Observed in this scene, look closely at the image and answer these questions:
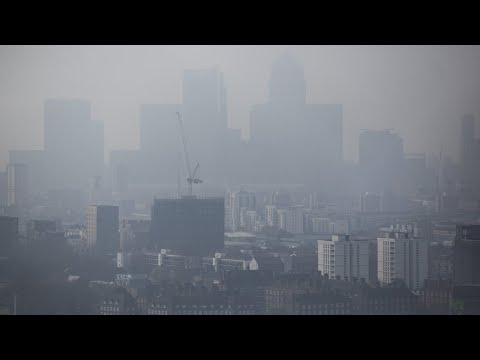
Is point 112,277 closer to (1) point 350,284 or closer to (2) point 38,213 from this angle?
(2) point 38,213

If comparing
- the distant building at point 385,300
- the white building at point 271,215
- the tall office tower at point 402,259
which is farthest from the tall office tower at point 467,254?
the white building at point 271,215

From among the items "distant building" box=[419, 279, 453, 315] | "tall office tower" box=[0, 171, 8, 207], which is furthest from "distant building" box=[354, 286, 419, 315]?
"tall office tower" box=[0, 171, 8, 207]

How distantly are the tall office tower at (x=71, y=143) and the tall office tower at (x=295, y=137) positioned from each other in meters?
2.04

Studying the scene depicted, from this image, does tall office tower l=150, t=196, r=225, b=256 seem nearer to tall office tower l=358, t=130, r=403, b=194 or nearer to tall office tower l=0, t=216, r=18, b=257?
tall office tower l=0, t=216, r=18, b=257

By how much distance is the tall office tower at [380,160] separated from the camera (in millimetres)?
9422

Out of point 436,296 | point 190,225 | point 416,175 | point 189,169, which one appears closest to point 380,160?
point 416,175

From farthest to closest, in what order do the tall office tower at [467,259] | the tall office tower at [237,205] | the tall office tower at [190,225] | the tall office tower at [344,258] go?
the tall office tower at [190,225]
the tall office tower at [237,205]
the tall office tower at [344,258]
the tall office tower at [467,259]

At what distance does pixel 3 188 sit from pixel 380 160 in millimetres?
4592

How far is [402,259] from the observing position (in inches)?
382

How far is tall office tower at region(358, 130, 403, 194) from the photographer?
371 inches

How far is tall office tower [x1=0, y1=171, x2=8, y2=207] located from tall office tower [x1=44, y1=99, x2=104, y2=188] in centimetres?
48

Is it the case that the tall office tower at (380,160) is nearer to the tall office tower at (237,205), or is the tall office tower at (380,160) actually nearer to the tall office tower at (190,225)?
the tall office tower at (237,205)

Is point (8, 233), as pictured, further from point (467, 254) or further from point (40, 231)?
point (467, 254)
